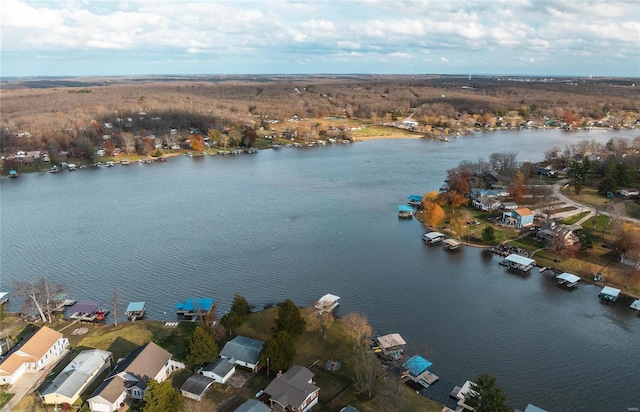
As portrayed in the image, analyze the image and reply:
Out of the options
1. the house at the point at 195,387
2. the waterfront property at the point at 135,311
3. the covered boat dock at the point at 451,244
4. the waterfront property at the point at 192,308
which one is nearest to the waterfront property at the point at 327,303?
the waterfront property at the point at 192,308

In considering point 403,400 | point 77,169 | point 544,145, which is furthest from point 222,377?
point 544,145

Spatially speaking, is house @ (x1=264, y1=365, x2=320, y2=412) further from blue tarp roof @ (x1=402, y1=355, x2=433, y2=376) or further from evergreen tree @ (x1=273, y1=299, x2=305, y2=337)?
blue tarp roof @ (x1=402, y1=355, x2=433, y2=376)

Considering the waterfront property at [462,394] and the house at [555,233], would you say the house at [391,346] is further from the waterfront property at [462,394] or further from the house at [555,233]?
the house at [555,233]

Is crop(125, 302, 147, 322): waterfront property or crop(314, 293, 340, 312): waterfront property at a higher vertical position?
crop(314, 293, 340, 312): waterfront property

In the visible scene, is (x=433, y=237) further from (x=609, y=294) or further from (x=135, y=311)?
(x=135, y=311)

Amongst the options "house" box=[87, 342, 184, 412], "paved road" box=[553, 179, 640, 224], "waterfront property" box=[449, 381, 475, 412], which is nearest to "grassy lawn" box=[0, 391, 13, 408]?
"house" box=[87, 342, 184, 412]

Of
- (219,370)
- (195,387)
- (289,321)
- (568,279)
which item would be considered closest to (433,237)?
(568,279)

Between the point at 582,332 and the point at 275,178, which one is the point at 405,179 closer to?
the point at 275,178
